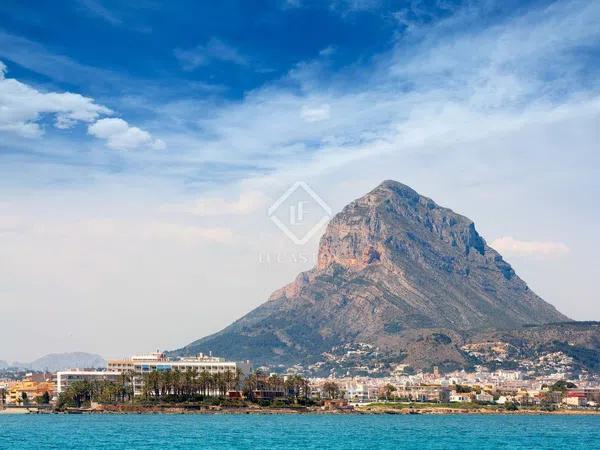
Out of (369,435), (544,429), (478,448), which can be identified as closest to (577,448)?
(478,448)

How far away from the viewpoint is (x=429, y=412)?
196 m

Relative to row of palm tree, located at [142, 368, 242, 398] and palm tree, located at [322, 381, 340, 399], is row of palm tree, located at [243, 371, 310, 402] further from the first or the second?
palm tree, located at [322, 381, 340, 399]

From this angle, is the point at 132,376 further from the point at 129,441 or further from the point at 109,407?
the point at 129,441

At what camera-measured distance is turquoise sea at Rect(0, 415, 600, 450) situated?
310 ft

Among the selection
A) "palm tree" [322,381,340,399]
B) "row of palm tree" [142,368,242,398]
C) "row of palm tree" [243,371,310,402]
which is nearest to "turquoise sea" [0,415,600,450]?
"row of palm tree" [142,368,242,398]

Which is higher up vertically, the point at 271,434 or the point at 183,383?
the point at 183,383

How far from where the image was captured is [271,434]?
110 m

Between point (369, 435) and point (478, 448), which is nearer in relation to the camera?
point (478, 448)

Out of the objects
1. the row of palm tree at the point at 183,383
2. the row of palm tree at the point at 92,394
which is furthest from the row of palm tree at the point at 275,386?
the row of palm tree at the point at 92,394

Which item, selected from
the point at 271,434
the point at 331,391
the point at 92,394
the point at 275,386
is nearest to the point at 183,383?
the point at 275,386

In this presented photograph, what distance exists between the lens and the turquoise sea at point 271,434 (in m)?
94.6

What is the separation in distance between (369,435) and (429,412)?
278 ft

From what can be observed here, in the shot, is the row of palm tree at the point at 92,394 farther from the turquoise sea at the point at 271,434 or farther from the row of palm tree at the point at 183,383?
the turquoise sea at the point at 271,434

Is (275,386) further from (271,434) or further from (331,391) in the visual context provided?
(271,434)
